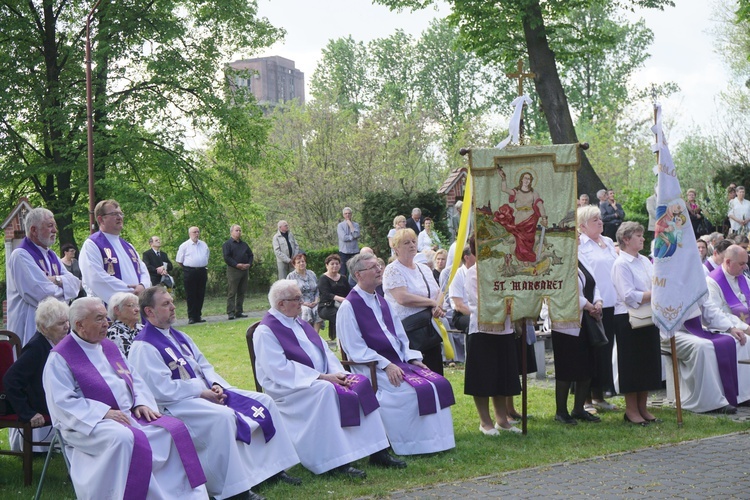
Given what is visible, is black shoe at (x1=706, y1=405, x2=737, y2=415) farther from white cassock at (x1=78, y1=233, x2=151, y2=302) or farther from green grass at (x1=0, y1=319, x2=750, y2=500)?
white cassock at (x1=78, y1=233, x2=151, y2=302)

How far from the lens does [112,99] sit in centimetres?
2336

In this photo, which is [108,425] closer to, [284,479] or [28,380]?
[28,380]

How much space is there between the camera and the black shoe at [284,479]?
274 inches

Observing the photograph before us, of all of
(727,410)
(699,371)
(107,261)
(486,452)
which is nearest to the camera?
(486,452)

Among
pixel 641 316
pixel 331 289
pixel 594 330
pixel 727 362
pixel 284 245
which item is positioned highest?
pixel 284 245

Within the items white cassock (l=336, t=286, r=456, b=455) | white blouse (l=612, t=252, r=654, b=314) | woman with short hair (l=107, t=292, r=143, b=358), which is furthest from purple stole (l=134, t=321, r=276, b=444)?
white blouse (l=612, t=252, r=654, b=314)

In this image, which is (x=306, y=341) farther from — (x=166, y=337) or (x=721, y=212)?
(x=721, y=212)

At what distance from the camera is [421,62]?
195 feet

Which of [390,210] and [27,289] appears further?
[390,210]

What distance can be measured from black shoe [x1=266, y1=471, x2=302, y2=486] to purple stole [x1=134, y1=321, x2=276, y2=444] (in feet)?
0.99

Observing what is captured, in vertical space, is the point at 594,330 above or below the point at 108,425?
above

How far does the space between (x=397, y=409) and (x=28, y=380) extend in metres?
3.03

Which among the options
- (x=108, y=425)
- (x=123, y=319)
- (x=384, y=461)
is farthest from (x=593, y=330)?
(x=108, y=425)

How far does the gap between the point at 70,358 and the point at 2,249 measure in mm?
21270
